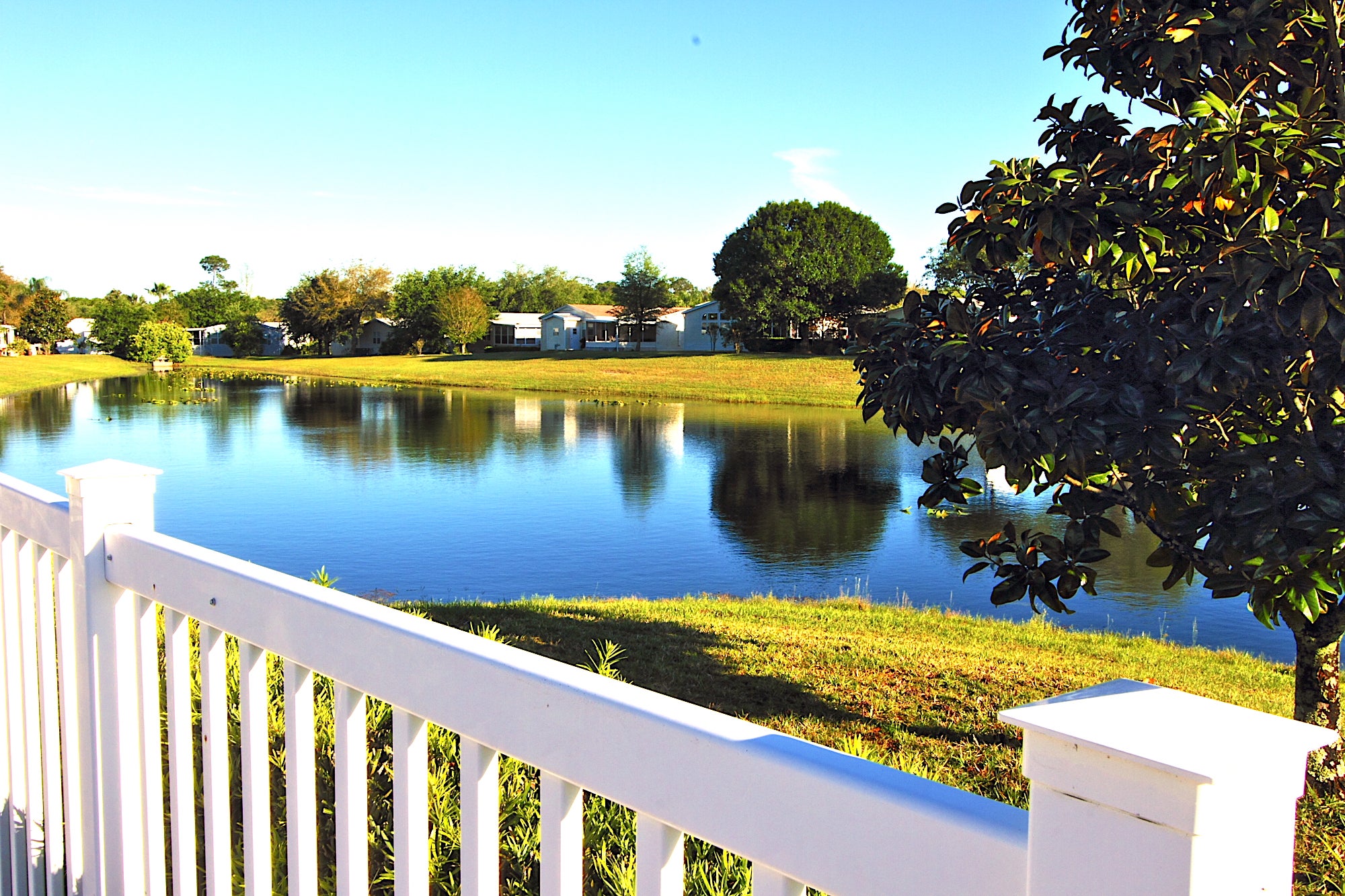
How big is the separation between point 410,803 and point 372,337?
315 feet

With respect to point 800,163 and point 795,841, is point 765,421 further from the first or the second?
point 800,163

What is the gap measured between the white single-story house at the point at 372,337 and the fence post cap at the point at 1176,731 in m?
93.2

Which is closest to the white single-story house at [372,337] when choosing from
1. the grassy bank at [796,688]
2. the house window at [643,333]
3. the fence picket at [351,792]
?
the house window at [643,333]

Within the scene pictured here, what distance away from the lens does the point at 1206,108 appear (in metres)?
3.52

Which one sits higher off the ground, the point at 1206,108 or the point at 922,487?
the point at 1206,108

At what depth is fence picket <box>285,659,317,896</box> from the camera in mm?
1684

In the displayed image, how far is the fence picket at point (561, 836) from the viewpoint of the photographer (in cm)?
126

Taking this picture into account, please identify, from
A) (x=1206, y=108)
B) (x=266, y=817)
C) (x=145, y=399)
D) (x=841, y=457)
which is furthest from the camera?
(x=145, y=399)

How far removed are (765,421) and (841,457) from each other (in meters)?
10.2

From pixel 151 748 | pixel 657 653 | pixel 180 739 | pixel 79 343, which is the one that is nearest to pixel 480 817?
pixel 180 739

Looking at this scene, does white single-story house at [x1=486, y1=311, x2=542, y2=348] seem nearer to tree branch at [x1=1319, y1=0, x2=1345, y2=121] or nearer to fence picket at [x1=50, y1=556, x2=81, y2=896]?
tree branch at [x1=1319, y1=0, x2=1345, y2=121]

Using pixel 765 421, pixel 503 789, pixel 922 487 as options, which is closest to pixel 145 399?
pixel 765 421

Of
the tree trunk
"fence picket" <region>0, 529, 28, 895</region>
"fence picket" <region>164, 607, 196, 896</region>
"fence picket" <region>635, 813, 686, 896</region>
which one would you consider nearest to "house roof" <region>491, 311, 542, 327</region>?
the tree trunk

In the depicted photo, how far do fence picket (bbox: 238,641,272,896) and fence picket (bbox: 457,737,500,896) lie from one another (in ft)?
1.86
